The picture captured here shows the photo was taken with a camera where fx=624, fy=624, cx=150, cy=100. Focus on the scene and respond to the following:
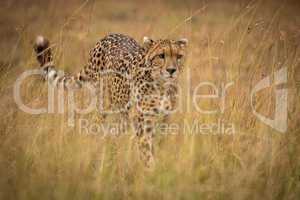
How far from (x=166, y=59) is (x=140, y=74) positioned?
32 cm

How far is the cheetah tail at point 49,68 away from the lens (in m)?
5.39

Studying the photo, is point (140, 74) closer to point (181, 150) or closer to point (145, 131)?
point (145, 131)

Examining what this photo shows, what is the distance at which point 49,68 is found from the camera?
5613 millimetres

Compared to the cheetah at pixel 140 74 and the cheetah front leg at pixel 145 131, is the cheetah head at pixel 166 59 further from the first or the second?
the cheetah front leg at pixel 145 131

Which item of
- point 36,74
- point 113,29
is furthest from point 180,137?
point 113,29

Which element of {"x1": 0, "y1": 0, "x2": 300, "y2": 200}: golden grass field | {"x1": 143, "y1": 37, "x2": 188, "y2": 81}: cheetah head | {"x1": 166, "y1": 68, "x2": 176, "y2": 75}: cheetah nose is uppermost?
{"x1": 143, "y1": 37, "x2": 188, "y2": 81}: cheetah head

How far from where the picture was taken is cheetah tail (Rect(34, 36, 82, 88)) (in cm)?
539

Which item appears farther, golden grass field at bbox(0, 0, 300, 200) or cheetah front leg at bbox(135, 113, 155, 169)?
cheetah front leg at bbox(135, 113, 155, 169)

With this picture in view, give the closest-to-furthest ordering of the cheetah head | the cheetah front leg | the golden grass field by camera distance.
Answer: the golden grass field < the cheetah front leg < the cheetah head

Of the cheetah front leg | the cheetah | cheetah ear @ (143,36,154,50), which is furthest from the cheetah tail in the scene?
the cheetah front leg

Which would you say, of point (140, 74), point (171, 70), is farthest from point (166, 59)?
point (140, 74)

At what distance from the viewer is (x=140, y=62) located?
17.3 ft

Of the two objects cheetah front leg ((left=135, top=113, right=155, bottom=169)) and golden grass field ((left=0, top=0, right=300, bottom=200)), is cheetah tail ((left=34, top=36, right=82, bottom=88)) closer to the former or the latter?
golden grass field ((left=0, top=0, right=300, bottom=200))

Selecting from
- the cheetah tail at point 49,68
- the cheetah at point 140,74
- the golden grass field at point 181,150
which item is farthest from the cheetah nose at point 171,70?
the cheetah tail at point 49,68
